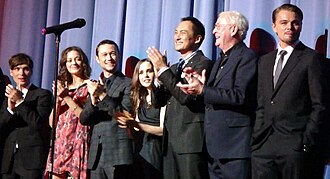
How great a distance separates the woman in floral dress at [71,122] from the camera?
3.79 m

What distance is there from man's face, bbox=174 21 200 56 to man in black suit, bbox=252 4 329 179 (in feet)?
1.68

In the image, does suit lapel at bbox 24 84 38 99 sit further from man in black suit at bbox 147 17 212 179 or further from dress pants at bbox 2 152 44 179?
man in black suit at bbox 147 17 212 179

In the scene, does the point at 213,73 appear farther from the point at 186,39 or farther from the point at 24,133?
the point at 24,133

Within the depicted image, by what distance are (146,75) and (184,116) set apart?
686 millimetres

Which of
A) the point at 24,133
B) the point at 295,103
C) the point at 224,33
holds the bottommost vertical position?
the point at 24,133

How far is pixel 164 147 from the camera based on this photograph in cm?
343

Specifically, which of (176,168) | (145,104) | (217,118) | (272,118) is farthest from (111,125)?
(272,118)

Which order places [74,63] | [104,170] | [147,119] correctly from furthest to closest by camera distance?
[74,63]
[147,119]
[104,170]

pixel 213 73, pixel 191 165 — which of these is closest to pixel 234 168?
pixel 191 165

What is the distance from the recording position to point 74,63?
13.2 ft

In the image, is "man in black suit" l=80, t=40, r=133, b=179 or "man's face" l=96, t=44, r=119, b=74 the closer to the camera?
"man in black suit" l=80, t=40, r=133, b=179

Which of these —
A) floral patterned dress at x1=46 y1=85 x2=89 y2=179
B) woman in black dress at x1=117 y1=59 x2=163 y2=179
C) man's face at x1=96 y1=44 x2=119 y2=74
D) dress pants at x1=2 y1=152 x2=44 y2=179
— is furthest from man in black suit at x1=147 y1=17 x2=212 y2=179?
dress pants at x1=2 y1=152 x2=44 y2=179

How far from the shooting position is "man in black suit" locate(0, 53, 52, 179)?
405 cm

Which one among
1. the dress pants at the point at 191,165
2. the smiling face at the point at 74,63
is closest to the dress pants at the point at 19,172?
the smiling face at the point at 74,63
